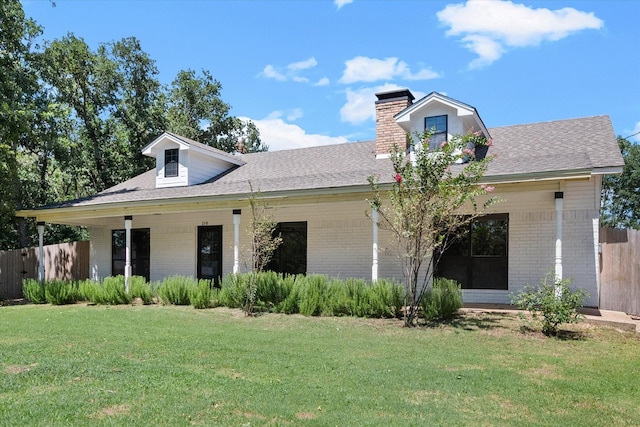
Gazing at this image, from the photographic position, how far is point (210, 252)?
53.5 ft

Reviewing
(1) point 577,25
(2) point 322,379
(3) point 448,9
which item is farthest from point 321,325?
(1) point 577,25

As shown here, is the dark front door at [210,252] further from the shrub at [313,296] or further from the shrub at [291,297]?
the shrub at [313,296]

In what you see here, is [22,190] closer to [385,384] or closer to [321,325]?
[321,325]

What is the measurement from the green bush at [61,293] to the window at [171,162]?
4667mm

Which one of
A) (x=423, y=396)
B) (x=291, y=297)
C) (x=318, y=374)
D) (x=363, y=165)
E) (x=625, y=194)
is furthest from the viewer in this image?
(x=625, y=194)

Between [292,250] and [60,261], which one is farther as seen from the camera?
[60,261]

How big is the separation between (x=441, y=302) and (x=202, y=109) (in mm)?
23539

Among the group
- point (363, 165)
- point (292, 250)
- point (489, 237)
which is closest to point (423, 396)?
point (489, 237)

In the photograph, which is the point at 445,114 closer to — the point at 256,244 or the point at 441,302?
the point at 441,302

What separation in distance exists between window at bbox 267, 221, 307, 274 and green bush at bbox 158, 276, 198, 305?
114 inches

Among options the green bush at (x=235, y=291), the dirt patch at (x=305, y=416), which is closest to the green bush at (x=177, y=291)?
the green bush at (x=235, y=291)

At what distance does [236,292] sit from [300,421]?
7609mm

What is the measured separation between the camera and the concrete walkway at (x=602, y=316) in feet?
29.3

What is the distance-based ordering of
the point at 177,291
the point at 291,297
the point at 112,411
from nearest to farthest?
the point at 112,411, the point at 291,297, the point at 177,291
